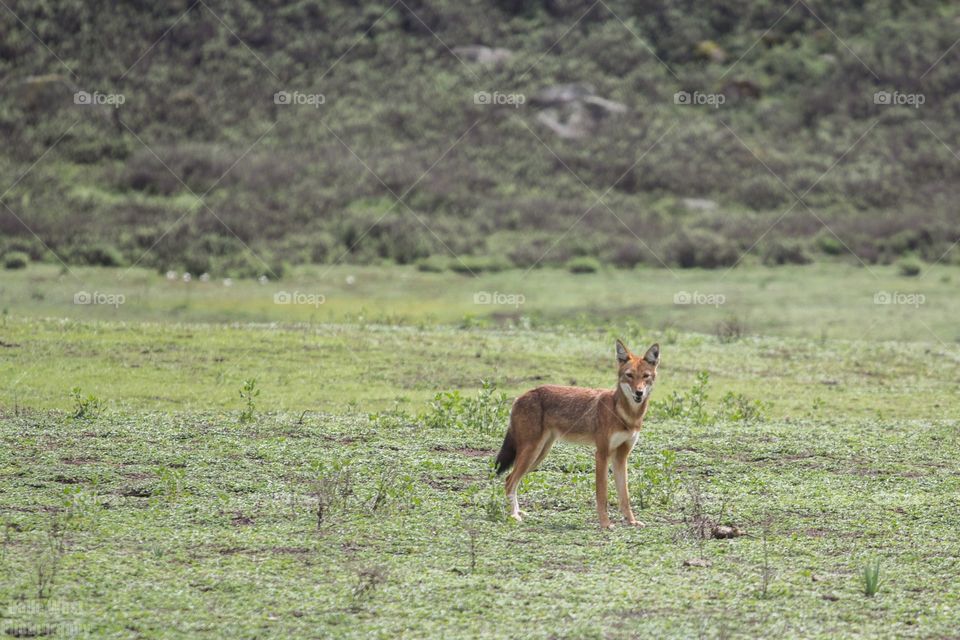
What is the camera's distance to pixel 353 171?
4981 centimetres

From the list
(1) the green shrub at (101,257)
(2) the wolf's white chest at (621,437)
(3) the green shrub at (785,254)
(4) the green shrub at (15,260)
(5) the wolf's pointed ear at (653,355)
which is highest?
(3) the green shrub at (785,254)

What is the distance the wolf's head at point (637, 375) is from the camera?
10781 mm

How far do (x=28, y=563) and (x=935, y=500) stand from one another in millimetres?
7860

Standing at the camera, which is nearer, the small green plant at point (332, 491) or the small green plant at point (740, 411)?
the small green plant at point (332, 491)

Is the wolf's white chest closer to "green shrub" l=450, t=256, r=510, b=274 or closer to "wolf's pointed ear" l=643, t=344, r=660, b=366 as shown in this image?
"wolf's pointed ear" l=643, t=344, r=660, b=366

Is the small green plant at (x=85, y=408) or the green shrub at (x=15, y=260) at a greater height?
the green shrub at (x=15, y=260)

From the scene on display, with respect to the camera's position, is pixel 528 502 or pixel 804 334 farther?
pixel 804 334

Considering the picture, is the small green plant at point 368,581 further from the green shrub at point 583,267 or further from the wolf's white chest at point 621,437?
the green shrub at point 583,267

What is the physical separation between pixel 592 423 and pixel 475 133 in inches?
1756

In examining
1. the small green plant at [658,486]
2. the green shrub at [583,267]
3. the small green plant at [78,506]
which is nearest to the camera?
the small green plant at [78,506]

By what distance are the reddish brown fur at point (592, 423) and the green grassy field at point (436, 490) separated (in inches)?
13.2

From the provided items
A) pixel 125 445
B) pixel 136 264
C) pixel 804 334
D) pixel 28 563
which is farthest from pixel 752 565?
pixel 136 264

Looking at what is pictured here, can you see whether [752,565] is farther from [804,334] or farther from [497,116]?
[497,116]

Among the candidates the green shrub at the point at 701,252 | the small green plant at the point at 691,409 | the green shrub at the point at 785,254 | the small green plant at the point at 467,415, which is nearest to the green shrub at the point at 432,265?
the green shrub at the point at 701,252
